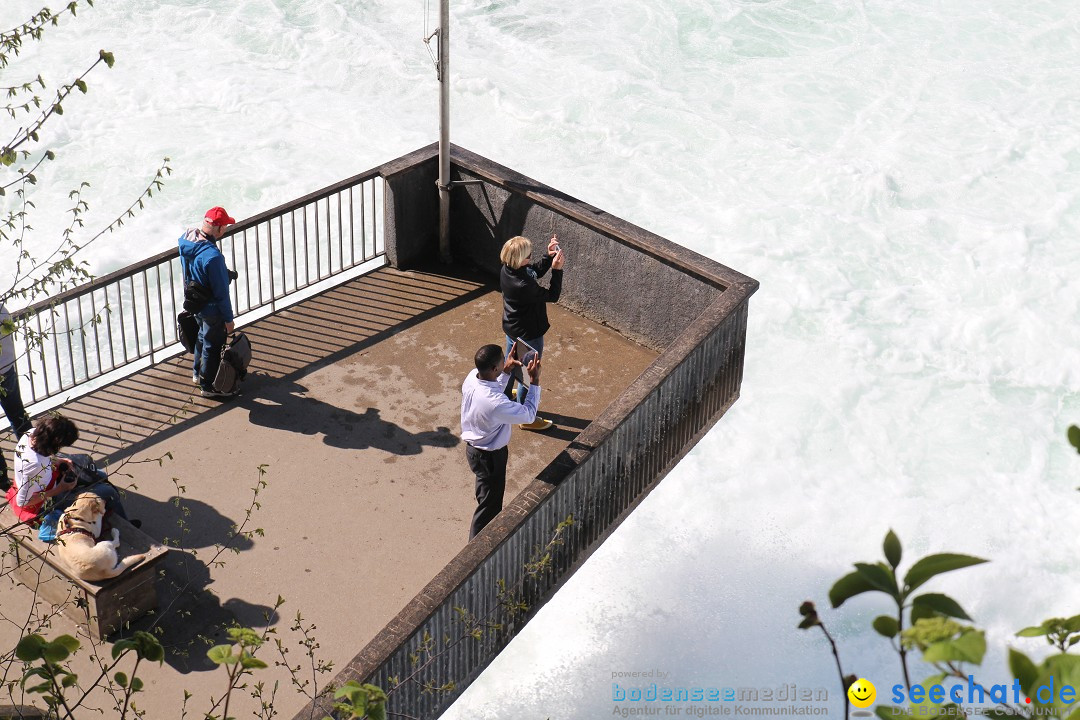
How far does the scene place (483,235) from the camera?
1373 centimetres

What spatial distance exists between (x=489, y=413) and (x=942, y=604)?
7.05 metres

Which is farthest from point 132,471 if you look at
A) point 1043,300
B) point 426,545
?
point 1043,300

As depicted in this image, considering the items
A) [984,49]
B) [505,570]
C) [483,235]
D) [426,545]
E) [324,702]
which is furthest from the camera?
[984,49]

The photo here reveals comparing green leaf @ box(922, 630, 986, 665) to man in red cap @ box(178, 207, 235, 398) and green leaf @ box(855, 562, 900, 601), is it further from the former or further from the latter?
man in red cap @ box(178, 207, 235, 398)

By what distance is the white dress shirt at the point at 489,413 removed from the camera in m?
9.54

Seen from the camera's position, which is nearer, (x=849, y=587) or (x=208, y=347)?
(x=849, y=587)

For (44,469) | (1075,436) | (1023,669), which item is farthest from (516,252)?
(1023,669)

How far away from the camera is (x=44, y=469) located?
951 centimetres

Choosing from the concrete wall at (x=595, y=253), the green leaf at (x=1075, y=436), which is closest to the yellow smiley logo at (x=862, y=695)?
the green leaf at (x=1075, y=436)

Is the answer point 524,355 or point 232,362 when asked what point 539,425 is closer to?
point 524,355

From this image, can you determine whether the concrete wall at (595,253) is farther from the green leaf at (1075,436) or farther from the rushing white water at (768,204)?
the green leaf at (1075,436)

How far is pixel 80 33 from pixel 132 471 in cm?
2190

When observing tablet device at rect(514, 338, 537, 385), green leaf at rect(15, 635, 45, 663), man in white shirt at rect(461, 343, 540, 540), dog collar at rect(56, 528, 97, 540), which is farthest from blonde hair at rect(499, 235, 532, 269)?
green leaf at rect(15, 635, 45, 663)

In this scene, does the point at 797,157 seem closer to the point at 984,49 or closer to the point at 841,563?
the point at 984,49
